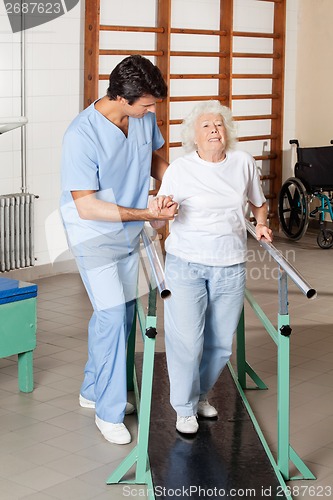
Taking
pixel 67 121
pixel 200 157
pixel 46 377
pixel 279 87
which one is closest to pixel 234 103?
pixel 279 87

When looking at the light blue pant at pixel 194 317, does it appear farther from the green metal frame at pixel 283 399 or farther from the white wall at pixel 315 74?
the white wall at pixel 315 74

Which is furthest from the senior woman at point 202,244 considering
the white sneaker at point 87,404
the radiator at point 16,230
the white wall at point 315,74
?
the white wall at point 315,74

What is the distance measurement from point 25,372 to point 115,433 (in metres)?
0.74

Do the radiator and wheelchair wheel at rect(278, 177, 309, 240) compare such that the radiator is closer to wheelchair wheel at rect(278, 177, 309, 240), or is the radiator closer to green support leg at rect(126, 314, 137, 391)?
green support leg at rect(126, 314, 137, 391)

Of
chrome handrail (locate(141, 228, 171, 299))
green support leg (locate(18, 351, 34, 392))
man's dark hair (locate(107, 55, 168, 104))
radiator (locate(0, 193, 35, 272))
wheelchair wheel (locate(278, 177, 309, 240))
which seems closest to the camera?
chrome handrail (locate(141, 228, 171, 299))

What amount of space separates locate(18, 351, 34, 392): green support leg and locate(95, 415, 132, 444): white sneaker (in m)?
0.65

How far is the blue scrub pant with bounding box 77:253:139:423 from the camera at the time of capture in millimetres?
3393

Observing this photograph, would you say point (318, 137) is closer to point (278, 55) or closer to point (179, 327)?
point (278, 55)

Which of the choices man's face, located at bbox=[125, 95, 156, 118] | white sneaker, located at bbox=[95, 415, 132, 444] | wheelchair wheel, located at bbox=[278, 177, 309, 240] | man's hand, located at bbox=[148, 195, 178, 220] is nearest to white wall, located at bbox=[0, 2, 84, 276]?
wheelchair wheel, located at bbox=[278, 177, 309, 240]

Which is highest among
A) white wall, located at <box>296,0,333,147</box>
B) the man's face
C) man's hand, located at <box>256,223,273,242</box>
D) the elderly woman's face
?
white wall, located at <box>296,0,333,147</box>

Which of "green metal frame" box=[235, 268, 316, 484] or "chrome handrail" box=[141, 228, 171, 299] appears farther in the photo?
"green metal frame" box=[235, 268, 316, 484]

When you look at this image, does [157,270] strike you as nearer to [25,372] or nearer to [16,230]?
[25,372]

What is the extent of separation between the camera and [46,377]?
14.0 ft

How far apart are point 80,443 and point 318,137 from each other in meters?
5.50
